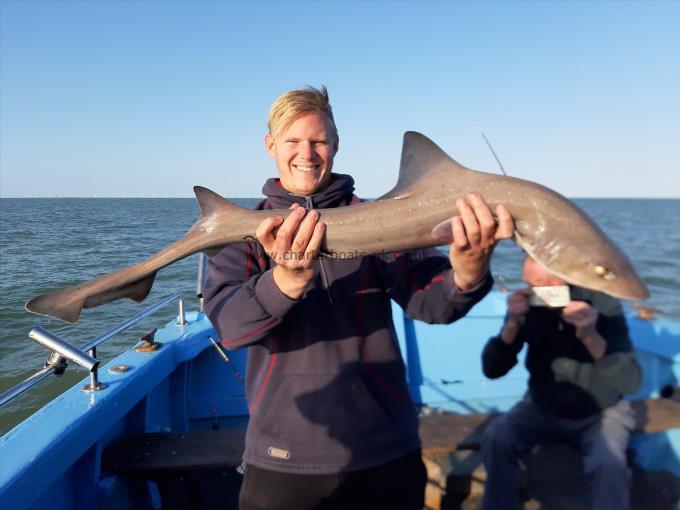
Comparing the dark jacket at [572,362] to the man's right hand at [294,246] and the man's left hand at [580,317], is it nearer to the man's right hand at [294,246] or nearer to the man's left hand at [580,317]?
the man's left hand at [580,317]

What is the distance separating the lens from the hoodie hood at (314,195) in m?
2.53

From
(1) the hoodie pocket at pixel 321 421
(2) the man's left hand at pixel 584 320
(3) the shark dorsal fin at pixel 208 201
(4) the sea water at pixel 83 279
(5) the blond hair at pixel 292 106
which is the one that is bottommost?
(4) the sea water at pixel 83 279

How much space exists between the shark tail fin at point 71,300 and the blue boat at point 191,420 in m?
0.59

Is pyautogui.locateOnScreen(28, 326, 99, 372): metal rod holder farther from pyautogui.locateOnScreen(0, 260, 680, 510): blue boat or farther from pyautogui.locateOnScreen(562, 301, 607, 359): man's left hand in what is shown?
pyautogui.locateOnScreen(562, 301, 607, 359): man's left hand

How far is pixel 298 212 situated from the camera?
7.56 feet

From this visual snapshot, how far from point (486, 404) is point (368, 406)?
3279 millimetres

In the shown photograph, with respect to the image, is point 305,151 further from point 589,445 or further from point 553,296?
point 589,445

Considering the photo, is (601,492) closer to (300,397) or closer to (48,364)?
(300,397)

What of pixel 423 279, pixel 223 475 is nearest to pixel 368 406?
pixel 423 279

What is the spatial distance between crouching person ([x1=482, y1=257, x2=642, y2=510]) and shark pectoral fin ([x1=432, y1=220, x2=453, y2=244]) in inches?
21.6

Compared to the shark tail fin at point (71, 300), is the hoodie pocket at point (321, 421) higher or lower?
lower

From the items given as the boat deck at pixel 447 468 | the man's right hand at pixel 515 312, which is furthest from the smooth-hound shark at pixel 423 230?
the boat deck at pixel 447 468

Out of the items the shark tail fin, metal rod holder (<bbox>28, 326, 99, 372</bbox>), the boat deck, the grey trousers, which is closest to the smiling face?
the shark tail fin

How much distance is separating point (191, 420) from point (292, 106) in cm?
406
